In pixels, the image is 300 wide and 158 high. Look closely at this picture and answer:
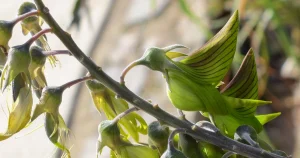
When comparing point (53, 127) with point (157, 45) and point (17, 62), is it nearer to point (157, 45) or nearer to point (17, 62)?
point (17, 62)

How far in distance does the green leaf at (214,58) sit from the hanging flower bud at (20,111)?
0.15 meters

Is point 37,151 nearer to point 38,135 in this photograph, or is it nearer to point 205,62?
point 38,135

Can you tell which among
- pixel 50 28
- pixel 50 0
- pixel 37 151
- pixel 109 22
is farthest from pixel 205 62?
pixel 50 0

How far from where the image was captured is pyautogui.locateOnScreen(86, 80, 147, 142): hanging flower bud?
2.14ft

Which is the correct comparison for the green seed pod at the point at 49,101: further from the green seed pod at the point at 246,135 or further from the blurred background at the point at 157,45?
the blurred background at the point at 157,45

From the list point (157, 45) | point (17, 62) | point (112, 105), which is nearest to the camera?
point (17, 62)

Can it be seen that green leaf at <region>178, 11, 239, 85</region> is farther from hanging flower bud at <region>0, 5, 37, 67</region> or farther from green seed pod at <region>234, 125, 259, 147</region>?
hanging flower bud at <region>0, 5, 37, 67</region>

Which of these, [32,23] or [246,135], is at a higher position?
[32,23]

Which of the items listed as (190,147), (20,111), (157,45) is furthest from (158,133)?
(157,45)

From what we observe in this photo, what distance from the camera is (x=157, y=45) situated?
2057 mm

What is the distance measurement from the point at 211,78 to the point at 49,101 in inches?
6.4

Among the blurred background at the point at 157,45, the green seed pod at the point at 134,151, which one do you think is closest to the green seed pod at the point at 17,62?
the green seed pod at the point at 134,151

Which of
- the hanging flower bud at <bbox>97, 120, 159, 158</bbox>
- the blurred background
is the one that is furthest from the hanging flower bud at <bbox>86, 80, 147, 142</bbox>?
the blurred background

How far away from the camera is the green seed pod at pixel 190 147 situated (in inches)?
24.3
